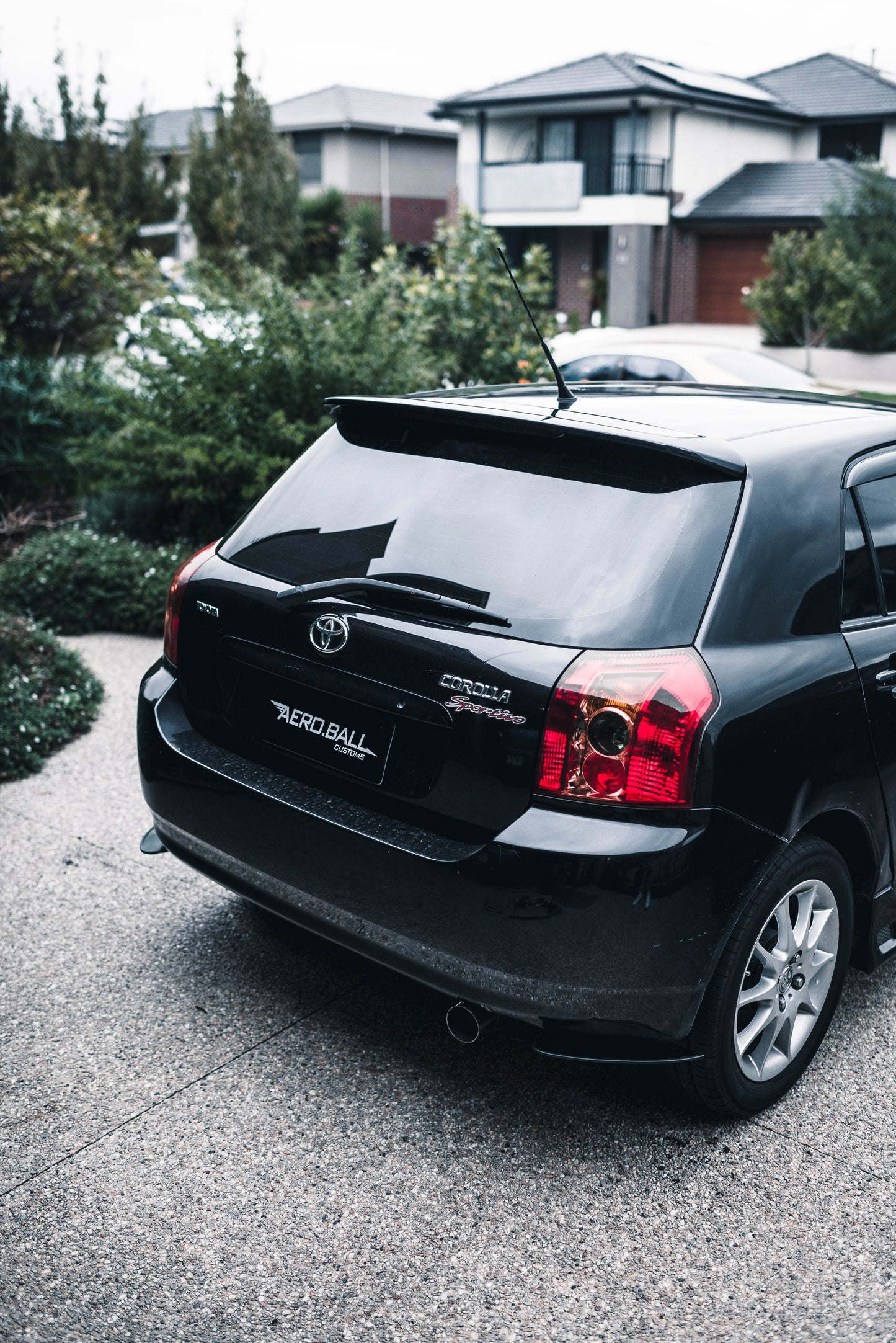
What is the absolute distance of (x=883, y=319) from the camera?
2448 centimetres

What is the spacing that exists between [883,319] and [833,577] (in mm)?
23745

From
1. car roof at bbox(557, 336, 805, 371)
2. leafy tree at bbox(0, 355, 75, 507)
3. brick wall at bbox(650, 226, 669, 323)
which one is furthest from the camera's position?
brick wall at bbox(650, 226, 669, 323)

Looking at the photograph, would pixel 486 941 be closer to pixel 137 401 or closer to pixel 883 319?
pixel 137 401

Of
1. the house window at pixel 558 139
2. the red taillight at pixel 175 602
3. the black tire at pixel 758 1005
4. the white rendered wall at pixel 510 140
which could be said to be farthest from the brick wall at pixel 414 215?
the black tire at pixel 758 1005

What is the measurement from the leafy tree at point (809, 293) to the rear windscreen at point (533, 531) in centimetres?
2359

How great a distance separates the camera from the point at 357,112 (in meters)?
49.3

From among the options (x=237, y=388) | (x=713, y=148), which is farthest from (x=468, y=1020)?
(x=713, y=148)

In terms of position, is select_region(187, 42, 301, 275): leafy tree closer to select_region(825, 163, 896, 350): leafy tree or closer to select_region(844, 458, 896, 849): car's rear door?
select_region(825, 163, 896, 350): leafy tree

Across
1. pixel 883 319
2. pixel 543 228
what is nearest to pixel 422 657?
pixel 883 319

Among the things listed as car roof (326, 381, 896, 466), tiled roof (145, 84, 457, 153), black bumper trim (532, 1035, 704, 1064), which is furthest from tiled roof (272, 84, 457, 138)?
black bumper trim (532, 1035, 704, 1064)

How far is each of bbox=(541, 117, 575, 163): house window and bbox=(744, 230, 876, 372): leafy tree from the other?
13.9 meters

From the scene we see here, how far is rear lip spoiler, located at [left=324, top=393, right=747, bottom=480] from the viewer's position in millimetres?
2836

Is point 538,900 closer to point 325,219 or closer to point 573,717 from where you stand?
point 573,717

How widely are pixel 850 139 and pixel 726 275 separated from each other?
7.66 m
